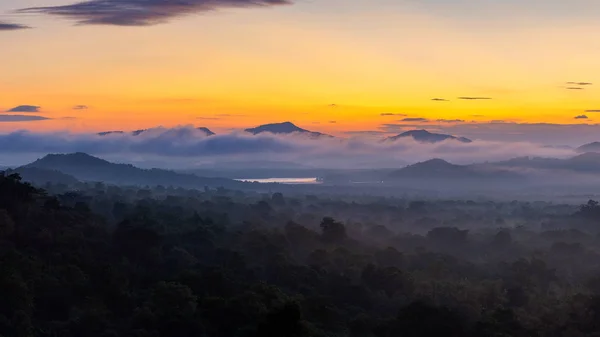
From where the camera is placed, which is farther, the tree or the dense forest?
the tree

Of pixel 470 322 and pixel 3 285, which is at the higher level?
pixel 3 285

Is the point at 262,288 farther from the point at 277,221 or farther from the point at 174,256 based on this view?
the point at 277,221

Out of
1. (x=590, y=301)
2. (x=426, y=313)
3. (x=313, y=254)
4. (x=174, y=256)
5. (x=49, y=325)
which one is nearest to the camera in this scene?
(x=49, y=325)

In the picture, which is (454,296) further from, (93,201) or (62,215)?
(93,201)

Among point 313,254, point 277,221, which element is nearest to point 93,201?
point 277,221

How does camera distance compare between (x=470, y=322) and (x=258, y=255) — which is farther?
(x=258, y=255)

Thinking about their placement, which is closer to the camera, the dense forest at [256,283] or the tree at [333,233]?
the dense forest at [256,283]

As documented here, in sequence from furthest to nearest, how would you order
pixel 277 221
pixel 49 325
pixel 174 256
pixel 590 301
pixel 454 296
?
pixel 277 221 < pixel 174 256 < pixel 454 296 < pixel 590 301 < pixel 49 325

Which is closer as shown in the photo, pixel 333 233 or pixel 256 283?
pixel 256 283
